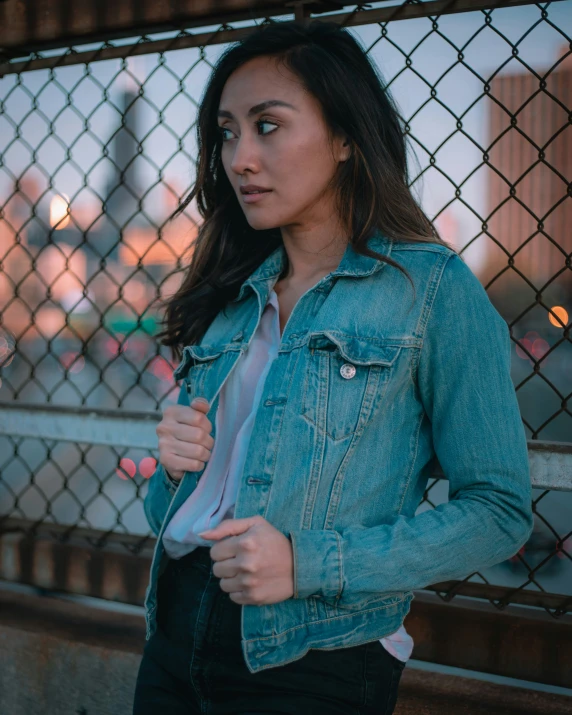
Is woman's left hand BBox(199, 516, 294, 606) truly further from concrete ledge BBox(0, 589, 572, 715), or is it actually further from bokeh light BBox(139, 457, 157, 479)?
bokeh light BBox(139, 457, 157, 479)

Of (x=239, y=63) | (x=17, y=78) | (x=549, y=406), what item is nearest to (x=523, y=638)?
(x=239, y=63)

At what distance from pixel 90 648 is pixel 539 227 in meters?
1.77

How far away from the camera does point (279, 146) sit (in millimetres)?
1391

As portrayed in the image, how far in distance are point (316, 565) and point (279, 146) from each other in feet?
2.47

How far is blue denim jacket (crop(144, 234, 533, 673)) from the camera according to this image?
1.18m

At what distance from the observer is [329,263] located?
147 cm

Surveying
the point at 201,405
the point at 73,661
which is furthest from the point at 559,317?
the point at 73,661

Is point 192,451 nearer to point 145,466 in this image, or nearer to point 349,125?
point 349,125

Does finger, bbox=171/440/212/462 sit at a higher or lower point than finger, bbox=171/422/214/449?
lower

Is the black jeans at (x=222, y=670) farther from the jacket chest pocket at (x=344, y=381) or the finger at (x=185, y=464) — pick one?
the jacket chest pocket at (x=344, y=381)

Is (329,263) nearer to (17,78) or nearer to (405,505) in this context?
(405,505)

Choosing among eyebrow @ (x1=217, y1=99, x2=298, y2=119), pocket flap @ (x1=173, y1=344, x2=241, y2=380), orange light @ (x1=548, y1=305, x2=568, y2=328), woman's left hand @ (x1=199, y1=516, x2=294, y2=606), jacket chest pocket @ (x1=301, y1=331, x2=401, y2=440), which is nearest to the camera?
woman's left hand @ (x1=199, y1=516, x2=294, y2=606)

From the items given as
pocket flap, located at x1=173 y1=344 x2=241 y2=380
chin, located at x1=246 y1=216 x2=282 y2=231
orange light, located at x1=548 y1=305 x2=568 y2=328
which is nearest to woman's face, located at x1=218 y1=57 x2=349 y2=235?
chin, located at x1=246 y1=216 x2=282 y2=231

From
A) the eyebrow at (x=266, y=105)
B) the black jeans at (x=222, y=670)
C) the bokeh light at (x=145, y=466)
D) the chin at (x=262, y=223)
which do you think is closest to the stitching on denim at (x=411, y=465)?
the black jeans at (x=222, y=670)
